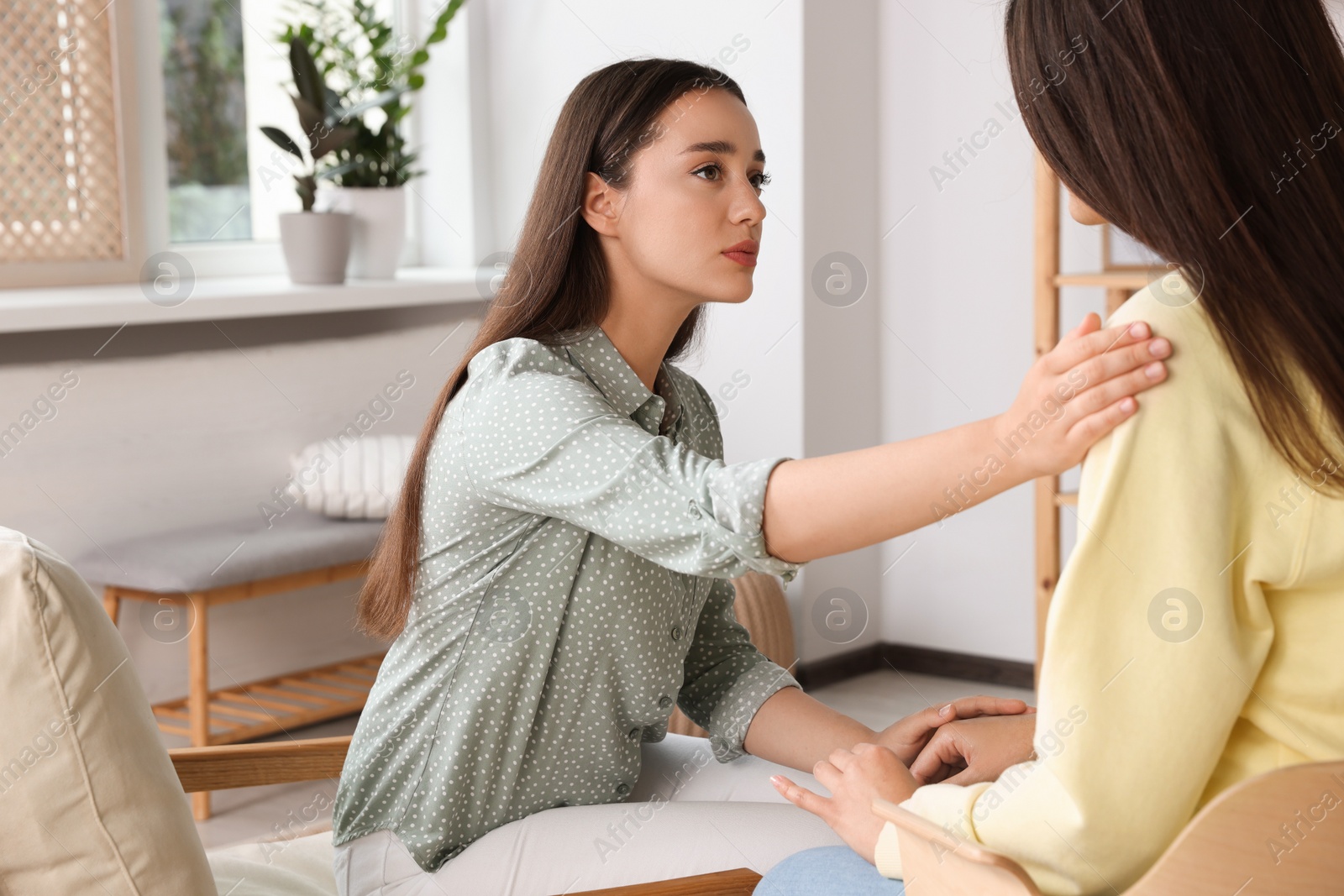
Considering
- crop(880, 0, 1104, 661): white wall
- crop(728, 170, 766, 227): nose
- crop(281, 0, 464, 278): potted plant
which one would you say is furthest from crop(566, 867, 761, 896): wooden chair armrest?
crop(281, 0, 464, 278): potted plant

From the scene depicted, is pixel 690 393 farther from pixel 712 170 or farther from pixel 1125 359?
pixel 1125 359

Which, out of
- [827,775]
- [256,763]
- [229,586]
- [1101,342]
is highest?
[1101,342]

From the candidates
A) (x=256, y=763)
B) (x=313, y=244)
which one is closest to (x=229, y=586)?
(x=313, y=244)

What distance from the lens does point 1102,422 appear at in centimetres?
79

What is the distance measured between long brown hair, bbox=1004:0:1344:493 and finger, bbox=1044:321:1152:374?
0.05m

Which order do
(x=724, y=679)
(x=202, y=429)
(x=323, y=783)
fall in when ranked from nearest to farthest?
1. (x=724, y=679)
2. (x=323, y=783)
3. (x=202, y=429)

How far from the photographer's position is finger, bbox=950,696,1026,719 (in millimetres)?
1341

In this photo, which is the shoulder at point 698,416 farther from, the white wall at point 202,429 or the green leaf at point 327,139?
the green leaf at point 327,139

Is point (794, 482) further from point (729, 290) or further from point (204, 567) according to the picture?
point (204, 567)

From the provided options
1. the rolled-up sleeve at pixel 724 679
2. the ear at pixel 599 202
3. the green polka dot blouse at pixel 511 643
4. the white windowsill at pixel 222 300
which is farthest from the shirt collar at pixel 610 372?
the white windowsill at pixel 222 300

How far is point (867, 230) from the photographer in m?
Result: 3.58

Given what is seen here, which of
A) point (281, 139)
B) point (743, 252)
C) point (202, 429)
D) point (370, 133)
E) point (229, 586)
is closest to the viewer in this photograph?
point (743, 252)

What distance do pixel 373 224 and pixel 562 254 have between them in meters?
2.26

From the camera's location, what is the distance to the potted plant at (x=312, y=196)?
3.21 m
